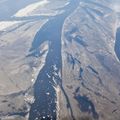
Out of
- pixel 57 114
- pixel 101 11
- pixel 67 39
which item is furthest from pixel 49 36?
pixel 57 114

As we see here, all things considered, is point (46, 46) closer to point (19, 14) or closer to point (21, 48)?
point (21, 48)

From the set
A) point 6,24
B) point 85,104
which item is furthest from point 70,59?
point 6,24

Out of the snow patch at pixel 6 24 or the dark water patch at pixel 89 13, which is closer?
the dark water patch at pixel 89 13

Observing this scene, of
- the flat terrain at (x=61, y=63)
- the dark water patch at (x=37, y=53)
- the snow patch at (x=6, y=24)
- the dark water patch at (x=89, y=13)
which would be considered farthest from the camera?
the snow patch at (x=6, y=24)

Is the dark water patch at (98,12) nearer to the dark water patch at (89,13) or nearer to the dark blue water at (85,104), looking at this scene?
the dark water patch at (89,13)

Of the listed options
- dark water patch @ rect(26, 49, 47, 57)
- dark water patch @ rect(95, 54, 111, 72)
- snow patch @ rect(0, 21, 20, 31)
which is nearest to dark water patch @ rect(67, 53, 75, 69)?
dark water patch @ rect(95, 54, 111, 72)

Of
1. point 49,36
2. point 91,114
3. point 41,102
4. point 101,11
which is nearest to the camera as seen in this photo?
point 91,114

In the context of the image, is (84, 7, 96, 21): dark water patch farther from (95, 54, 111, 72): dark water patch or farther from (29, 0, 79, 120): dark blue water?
(95, 54, 111, 72): dark water patch

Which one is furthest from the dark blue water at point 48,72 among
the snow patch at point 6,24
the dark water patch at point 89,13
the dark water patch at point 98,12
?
the snow patch at point 6,24
